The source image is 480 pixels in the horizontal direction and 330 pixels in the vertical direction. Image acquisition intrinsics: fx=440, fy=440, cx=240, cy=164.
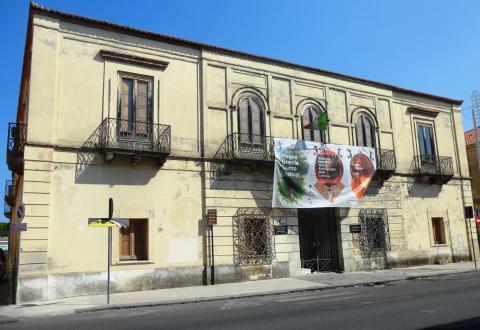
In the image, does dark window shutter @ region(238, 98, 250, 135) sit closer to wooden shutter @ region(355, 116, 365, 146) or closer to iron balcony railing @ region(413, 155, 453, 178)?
wooden shutter @ region(355, 116, 365, 146)

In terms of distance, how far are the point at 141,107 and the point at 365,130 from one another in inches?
429

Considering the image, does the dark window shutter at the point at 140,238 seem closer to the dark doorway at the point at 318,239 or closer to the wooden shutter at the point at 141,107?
the wooden shutter at the point at 141,107

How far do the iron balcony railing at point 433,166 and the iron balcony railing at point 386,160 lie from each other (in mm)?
1816

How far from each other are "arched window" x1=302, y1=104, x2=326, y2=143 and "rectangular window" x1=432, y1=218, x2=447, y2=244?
8219 mm

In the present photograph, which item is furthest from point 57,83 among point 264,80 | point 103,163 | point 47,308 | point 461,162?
point 461,162

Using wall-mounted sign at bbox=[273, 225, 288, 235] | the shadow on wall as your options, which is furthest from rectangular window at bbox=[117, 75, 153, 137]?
wall-mounted sign at bbox=[273, 225, 288, 235]

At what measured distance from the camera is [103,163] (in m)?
14.6

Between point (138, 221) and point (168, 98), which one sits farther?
point (168, 98)

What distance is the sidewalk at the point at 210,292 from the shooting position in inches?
440

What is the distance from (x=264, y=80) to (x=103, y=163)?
7.67 metres

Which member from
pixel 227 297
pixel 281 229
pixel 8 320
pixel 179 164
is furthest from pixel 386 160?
pixel 8 320

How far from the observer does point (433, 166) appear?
22.7 meters

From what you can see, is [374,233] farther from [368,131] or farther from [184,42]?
[184,42]

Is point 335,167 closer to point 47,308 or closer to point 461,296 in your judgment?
point 461,296
